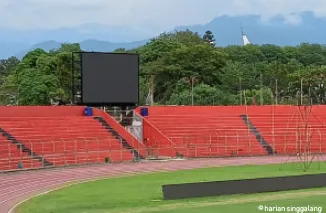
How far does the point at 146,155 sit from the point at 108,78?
5437mm

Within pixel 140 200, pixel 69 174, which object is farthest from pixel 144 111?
pixel 140 200

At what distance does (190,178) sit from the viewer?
22969 millimetres

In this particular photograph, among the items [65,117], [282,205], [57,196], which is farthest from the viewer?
[65,117]

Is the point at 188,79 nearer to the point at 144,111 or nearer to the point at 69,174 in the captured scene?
the point at 144,111

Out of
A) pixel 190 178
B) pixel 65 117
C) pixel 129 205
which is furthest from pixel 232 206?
pixel 65 117

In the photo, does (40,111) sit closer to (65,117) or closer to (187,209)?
(65,117)

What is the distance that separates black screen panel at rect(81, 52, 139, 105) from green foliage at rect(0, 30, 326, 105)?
19.6 metres

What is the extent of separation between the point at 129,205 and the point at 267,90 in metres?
49.8

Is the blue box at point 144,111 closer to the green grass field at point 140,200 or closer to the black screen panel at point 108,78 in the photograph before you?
the black screen panel at point 108,78

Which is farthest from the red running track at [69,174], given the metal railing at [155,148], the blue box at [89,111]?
the blue box at [89,111]

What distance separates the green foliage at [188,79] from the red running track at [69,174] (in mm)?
24286

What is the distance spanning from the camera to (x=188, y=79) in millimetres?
65125

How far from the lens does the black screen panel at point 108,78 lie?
36.3 m

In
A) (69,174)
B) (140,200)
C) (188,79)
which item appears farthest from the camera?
(188,79)
